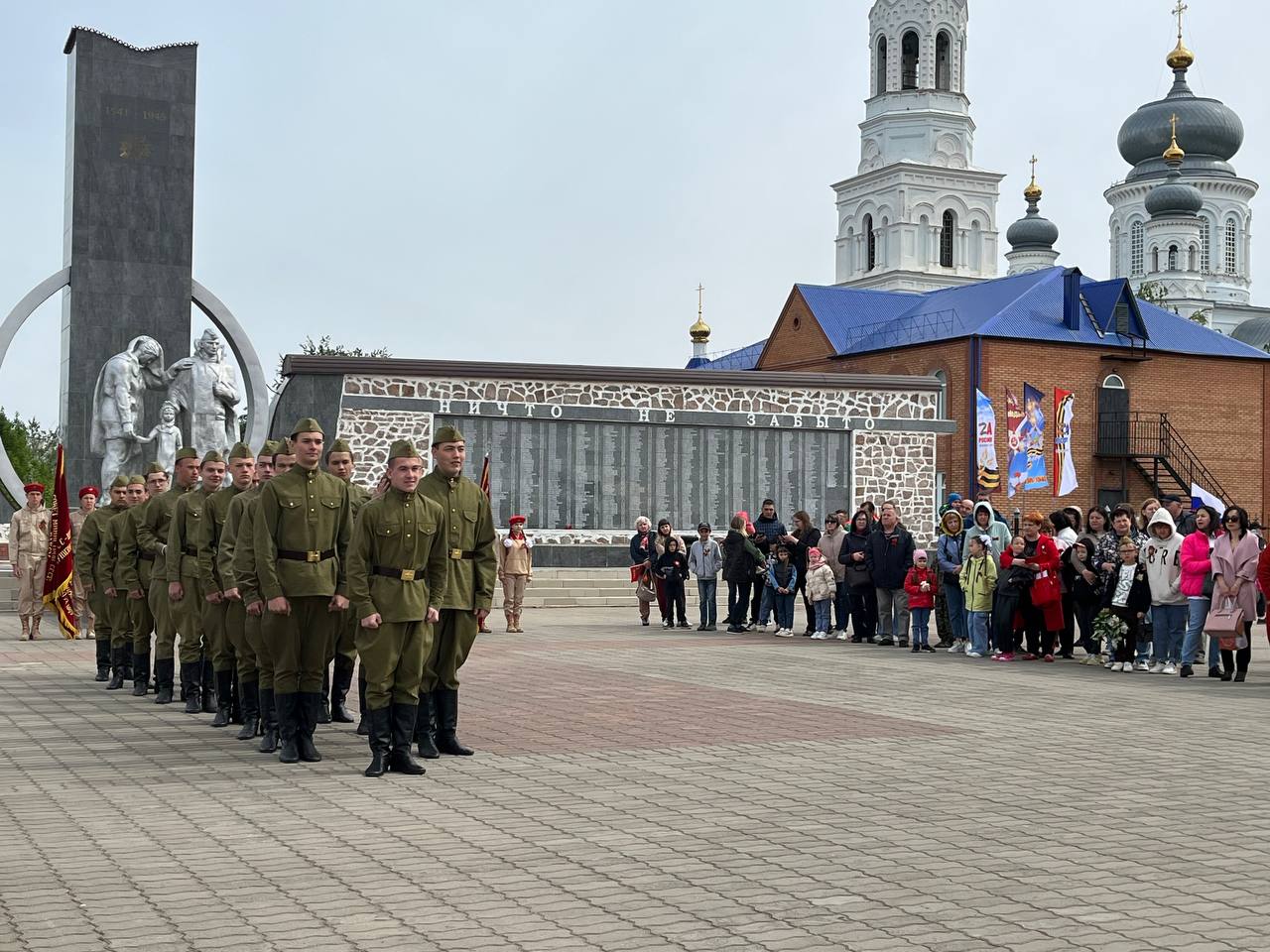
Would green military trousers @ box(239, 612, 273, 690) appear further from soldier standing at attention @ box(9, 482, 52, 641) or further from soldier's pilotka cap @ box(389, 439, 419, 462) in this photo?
soldier standing at attention @ box(9, 482, 52, 641)

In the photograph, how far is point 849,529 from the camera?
65.3ft

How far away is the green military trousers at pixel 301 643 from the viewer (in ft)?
29.7

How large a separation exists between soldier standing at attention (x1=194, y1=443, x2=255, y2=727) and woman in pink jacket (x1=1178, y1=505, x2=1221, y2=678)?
29.9 feet

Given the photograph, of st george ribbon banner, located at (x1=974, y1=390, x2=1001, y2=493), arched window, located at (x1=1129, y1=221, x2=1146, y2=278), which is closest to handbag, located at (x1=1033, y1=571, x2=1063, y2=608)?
st george ribbon banner, located at (x1=974, y1=390, x2=1001, y2=493)

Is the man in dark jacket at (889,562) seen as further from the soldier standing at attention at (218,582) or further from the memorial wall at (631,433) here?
the memorial wall at (631,433)

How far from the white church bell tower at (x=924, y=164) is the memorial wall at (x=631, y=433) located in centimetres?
3508

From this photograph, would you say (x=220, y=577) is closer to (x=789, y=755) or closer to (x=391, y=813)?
(x=391, y=813)

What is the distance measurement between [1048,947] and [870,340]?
45.4 m

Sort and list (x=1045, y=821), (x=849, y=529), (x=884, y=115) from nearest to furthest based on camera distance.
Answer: (x=1045, y=821) < (x=849, y=529) < (x=884, y=115)

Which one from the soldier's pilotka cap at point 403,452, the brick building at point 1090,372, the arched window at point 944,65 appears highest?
the arched window at point 944,65

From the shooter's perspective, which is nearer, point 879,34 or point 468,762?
point 468,762

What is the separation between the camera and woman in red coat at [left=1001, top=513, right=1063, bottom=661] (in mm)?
16172

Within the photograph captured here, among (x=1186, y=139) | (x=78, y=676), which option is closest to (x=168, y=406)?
(x=78, y=676)

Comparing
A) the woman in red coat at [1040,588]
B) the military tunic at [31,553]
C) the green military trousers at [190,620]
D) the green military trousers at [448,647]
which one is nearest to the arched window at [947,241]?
the woman in red coat at [1040,588]
